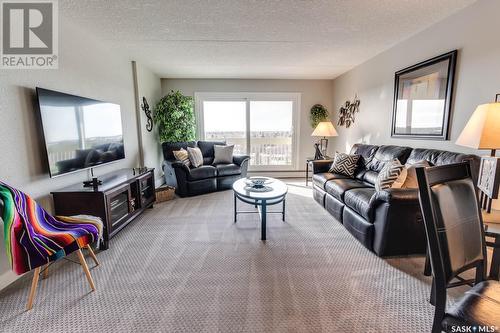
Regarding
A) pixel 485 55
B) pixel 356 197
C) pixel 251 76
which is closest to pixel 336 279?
pixel 356 197

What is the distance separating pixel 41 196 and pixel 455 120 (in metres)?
4.25

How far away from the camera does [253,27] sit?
2.69m

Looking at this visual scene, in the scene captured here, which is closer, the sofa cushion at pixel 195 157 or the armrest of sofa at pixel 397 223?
the armrest of sofa at pixel 397 223

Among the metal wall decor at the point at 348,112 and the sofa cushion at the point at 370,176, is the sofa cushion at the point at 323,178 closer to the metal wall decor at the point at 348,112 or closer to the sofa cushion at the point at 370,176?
the sofa cushion at the point at 370,176

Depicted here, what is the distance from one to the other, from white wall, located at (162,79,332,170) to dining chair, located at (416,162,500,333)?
15.3 feet

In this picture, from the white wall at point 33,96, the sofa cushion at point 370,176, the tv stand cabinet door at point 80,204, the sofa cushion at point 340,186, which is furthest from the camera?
the sofa cushion at point 370,176

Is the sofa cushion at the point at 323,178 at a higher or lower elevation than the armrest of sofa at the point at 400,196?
lower

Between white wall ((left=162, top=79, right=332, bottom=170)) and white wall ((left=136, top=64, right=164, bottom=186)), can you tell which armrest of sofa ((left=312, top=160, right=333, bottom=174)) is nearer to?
white wall ((left=162, top=79, right=332, bottom=170))

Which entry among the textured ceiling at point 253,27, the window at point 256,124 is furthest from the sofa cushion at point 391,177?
the window at point 256,124

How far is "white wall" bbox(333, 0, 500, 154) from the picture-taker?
6.82 ft

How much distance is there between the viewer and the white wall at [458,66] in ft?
6.82

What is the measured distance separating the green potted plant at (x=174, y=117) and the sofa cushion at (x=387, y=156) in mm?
3587

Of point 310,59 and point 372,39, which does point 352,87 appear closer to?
point 310,59

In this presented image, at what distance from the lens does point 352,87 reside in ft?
15.1
